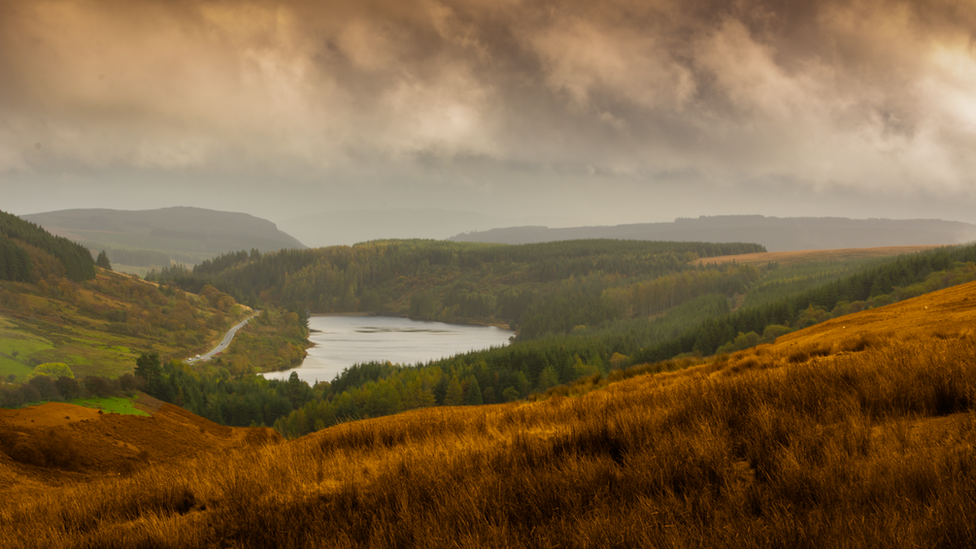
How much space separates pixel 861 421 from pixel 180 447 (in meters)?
20.7

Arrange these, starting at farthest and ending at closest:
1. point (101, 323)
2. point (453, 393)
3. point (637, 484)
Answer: point (101, 323) < point (453, 393) < point (637, 484)

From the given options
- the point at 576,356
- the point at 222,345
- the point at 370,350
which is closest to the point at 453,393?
the point at 576,356

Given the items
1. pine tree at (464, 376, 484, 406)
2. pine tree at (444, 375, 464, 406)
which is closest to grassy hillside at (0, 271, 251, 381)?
pine tree at (444, 375, 464, 406)

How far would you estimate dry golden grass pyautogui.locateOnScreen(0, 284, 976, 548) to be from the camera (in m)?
3.63

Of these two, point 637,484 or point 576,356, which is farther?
point 576,356

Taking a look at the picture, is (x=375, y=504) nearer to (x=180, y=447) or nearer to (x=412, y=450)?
(x=412, y=450)

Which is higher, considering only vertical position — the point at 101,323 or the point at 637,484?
the point at 637,484

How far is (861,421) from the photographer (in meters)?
5.44

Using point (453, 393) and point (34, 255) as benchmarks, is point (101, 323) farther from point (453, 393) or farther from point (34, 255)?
point (453, 393)

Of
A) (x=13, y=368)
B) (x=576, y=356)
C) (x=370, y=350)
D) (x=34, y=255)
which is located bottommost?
(x=370, y=350)

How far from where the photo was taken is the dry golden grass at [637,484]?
11.9 ft

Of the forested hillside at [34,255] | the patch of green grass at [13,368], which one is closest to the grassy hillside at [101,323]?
the patch of green grass at [13,368]

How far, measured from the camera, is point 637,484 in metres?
4.62

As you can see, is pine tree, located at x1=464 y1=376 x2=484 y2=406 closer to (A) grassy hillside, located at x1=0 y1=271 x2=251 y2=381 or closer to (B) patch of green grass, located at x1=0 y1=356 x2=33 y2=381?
(A) grassy hillside, located at x1=0 y1=271 x2=251 y2=381
